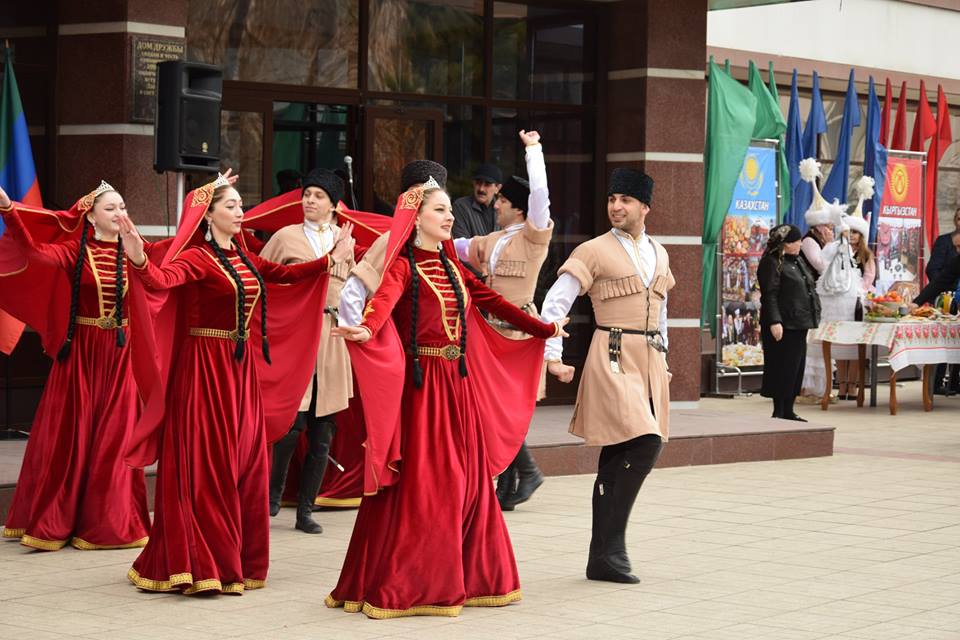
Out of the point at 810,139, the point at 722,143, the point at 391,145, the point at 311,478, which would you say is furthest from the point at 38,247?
the point at 810,139

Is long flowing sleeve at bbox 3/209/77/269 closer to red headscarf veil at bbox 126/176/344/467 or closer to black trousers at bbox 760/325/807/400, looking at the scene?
red headscarf veil at bbox 126/176/344/467

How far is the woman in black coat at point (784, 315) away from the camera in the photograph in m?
15.6

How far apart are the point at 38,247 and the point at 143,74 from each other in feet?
11.2

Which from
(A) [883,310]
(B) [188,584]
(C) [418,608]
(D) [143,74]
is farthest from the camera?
(A) [883,310]

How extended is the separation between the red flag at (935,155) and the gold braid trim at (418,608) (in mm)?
16121

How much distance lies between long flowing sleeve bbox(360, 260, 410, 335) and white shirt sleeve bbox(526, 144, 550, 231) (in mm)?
1605

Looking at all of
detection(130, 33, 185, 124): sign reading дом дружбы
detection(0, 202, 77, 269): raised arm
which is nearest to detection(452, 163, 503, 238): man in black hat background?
detection(130, 33, 185, 124): sign reading дом дружбы

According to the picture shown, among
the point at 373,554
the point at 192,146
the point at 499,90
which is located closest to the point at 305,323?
the point at 373,554

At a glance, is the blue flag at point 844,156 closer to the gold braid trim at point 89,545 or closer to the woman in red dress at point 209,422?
the gold braid trim at point 89,545

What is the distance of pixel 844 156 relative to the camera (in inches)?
795

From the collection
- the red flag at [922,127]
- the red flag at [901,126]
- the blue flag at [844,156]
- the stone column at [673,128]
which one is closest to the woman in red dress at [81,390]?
the stone column at [673,128]

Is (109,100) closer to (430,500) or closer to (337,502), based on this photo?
(337,502)

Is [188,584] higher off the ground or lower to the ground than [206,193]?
lower

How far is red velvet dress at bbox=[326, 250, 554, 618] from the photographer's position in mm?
7207
